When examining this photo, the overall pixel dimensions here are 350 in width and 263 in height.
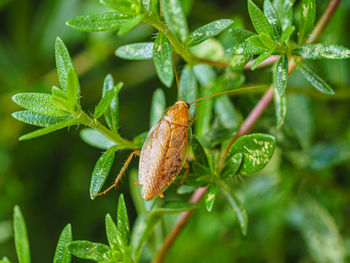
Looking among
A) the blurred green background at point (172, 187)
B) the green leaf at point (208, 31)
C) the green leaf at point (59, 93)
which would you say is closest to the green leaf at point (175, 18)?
the green leaf at point (208, 31)

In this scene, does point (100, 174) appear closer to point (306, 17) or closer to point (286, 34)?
point (286, 34)

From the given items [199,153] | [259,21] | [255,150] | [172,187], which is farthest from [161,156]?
[172,187]

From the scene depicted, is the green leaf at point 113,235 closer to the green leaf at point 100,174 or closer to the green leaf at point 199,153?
the green leaf at point 100,174

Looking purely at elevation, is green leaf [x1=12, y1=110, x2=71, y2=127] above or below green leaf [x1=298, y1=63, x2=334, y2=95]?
above

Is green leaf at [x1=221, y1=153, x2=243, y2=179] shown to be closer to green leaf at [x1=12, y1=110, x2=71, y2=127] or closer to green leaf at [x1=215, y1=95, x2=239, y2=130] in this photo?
green leaf at [x1=215, y1=95, x2=239, y2=130]

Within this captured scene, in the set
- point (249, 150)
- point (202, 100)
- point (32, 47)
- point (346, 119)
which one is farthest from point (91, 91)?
point (249, 150)

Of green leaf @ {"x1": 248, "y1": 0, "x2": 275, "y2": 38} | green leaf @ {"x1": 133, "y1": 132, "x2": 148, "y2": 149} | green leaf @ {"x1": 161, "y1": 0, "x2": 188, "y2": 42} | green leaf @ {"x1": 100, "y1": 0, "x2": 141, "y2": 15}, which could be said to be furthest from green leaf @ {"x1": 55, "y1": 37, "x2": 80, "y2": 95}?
green leaf @ {"x1": 248, "y1": 0, "x2": 275, "y2": 38}
